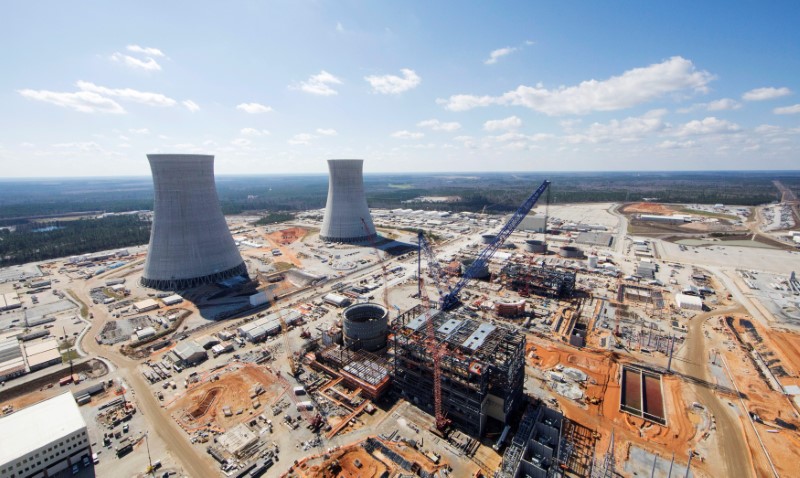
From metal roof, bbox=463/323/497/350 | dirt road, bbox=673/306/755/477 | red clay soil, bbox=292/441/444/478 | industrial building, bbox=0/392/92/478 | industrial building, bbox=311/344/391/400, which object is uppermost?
metal roof, bbox=463/323/497/350

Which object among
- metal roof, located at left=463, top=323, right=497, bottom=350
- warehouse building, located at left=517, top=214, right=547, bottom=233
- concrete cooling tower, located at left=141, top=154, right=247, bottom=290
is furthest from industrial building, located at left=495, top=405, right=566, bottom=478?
warehouse building, located at left=517, top=214, right=547, bottom=233

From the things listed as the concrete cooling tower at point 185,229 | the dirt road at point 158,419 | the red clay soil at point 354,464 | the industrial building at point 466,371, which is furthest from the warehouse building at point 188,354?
the industrial building at point 466,371

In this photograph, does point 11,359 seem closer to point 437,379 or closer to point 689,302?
point 437,379

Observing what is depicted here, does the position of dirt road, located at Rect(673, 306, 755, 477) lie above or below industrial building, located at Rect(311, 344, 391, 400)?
below

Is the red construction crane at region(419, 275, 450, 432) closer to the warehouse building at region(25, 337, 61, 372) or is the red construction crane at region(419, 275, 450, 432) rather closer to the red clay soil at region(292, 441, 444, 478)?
the red clay soil at region(292, 441, 444, 478)

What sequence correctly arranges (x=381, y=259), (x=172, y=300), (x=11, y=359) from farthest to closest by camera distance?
(x=381, y=259) < (x=172, y=300) < (x=11, y=359)

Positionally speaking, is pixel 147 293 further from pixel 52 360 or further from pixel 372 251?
pixel 372 251

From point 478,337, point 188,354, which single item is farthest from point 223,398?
point 478,337
